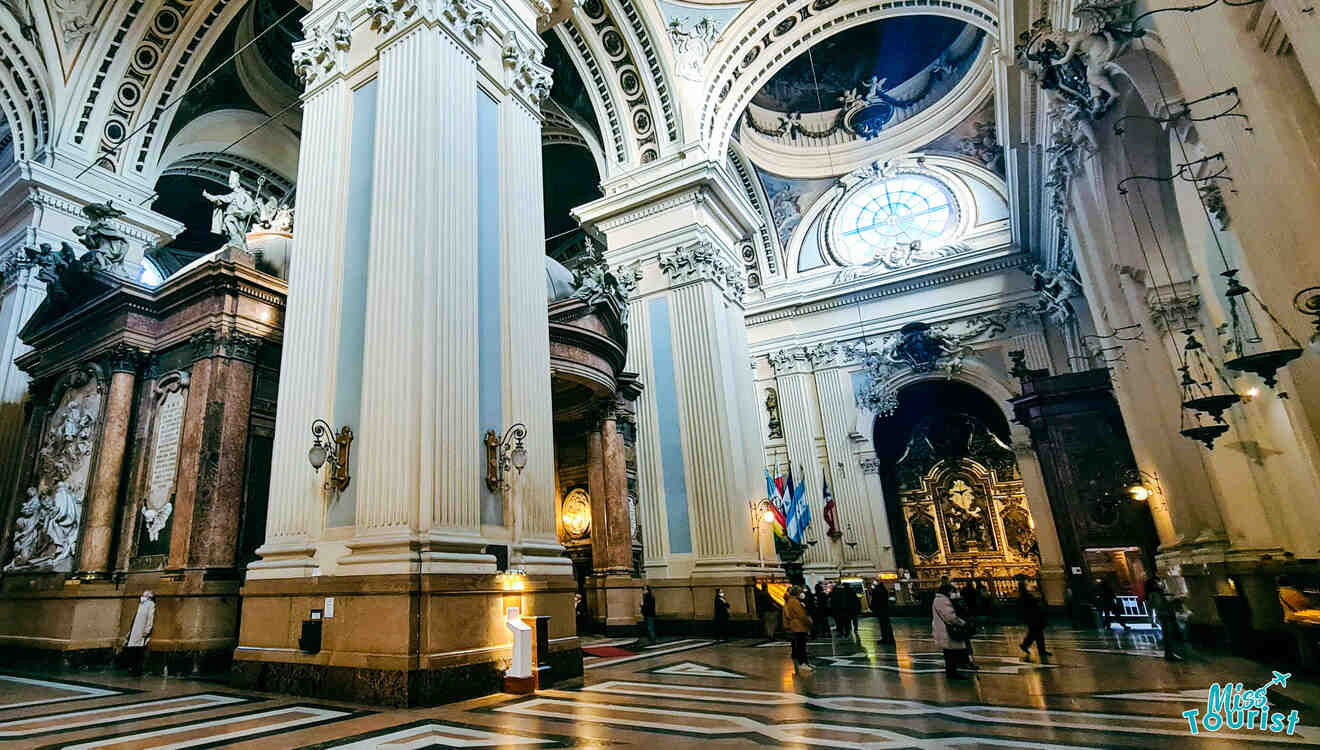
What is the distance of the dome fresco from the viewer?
1808cm

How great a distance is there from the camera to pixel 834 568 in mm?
17750

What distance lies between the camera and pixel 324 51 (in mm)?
7848

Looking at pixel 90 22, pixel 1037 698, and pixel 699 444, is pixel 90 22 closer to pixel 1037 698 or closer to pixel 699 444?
pixel 699 444

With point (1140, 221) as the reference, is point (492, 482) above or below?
below

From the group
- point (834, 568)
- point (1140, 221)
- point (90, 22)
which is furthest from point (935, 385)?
point (90, 22)

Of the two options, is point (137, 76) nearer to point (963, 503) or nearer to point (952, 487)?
point (952, 487)

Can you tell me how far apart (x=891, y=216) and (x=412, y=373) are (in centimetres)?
1885

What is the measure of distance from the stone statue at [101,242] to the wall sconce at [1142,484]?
17.5m

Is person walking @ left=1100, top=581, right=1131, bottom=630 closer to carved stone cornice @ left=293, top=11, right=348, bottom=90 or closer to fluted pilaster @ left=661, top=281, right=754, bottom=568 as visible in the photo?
fluted pilaster @ left=661, top=281, right=754, bottom=568

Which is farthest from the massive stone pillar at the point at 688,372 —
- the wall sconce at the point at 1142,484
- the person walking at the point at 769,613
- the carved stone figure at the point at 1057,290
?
the carved stone figure at the point at 1057,290

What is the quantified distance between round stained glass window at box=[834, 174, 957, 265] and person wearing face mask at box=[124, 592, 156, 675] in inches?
754

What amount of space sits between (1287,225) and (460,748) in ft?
20.5

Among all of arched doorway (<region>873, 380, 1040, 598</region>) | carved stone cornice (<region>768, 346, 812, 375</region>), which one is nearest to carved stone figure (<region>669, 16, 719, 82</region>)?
carved stone cornice (<region>768, 346, 812, 375</region>)

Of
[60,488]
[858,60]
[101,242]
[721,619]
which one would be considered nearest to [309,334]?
[60,488]
